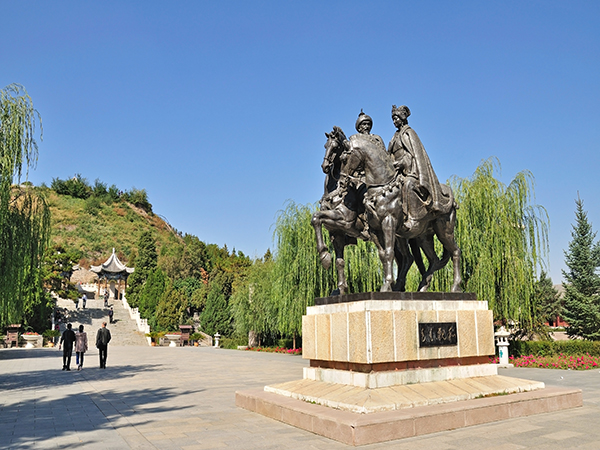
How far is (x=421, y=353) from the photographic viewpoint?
6.73m

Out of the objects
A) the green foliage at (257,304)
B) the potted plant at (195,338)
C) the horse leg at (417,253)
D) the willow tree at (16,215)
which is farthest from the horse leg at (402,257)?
the potted plant at (195,338)

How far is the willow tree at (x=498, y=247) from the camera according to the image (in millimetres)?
16078

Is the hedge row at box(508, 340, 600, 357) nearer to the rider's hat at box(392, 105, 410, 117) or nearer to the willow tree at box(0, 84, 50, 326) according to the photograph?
the rider's hat at box(392, 105, 410, 117)

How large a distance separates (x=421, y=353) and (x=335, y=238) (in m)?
2.31

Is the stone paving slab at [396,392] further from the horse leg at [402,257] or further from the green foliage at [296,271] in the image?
A: the green foliage at [296,271]

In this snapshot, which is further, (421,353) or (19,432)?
(421,353)

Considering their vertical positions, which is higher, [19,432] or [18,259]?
[18,259]

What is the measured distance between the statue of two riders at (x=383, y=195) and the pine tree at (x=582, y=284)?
66.7 ft

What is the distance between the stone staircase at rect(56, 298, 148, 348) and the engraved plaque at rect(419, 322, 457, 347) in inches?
1076

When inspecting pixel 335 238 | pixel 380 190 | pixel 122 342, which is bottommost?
pixel 122 342

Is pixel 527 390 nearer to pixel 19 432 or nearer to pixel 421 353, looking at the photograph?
pixel 421 353

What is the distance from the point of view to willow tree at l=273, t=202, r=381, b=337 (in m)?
18.9

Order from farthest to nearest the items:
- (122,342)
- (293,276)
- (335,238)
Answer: (122,342) → (293,276) → (335,238)

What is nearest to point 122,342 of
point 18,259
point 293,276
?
point 293,276
